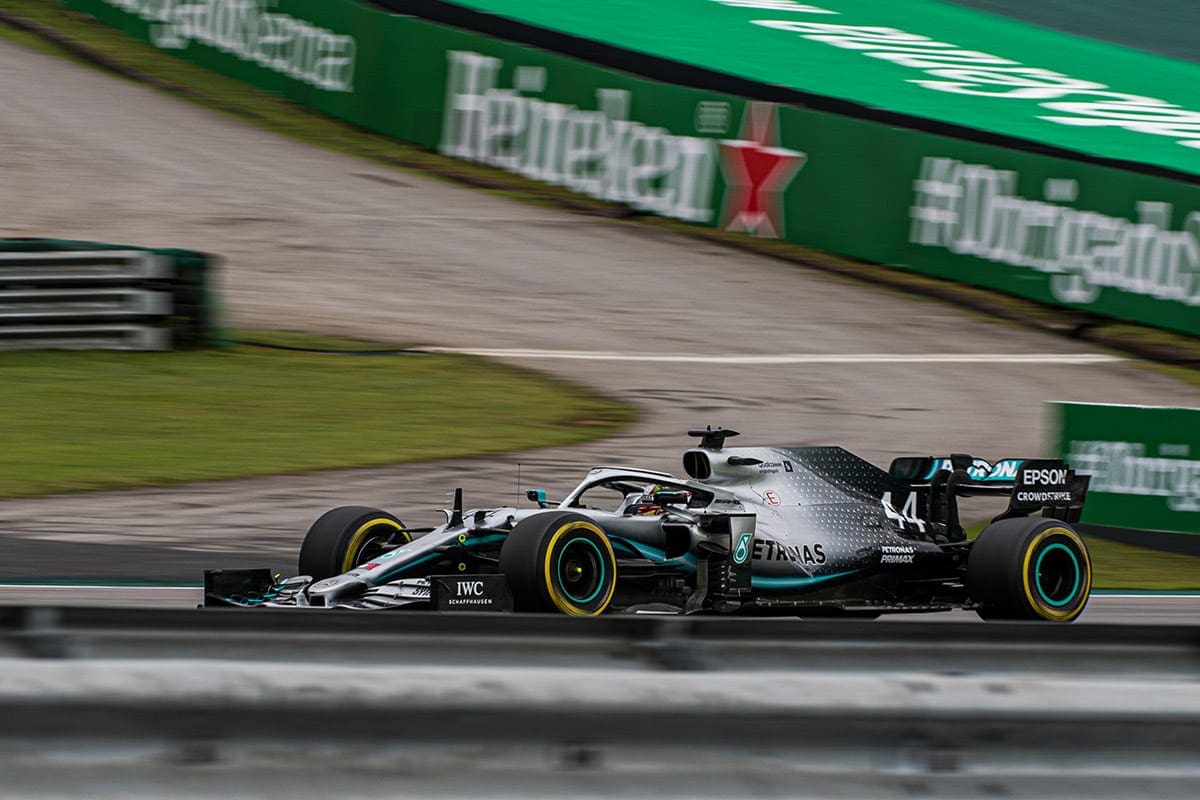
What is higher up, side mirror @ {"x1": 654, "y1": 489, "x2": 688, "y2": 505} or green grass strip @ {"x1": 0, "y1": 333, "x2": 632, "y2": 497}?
side mirror @ {"x1": 654, "y1": 489, "x2": 688, "y2": 505}

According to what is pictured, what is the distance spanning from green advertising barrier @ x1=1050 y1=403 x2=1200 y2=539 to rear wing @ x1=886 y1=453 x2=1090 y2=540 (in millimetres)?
3871

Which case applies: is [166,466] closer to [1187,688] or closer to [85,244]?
[85,244]

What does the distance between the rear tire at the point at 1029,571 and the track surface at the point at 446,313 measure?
4.30 meters

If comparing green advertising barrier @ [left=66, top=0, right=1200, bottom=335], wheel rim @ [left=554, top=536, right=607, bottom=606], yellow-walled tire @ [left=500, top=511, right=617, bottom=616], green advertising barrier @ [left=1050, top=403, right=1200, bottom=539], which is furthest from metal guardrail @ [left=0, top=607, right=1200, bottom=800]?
green advertising barrier @ [left=66, top=0, right=1200, bottom=335]

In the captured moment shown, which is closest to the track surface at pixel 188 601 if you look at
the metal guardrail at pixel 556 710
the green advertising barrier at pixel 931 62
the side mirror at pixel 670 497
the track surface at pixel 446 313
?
the track surface at pixel 446 313

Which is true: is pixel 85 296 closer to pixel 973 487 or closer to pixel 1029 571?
pixel 973 487

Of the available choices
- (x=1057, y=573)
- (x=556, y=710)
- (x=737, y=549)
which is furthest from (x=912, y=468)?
(x=556, y=710)

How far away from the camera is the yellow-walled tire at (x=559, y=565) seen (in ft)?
25.3

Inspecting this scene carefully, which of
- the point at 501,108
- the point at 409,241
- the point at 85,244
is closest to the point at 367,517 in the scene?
the point at 85,244

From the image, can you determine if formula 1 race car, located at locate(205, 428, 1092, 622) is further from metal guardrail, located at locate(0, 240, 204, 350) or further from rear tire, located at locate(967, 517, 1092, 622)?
metal guardrail, located at locate(0, 240, 204, 350)

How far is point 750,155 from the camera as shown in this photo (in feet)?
80.4

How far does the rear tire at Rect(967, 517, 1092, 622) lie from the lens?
8.82 meters

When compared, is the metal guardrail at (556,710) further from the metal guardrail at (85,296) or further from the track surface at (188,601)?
the metal guardrail at (85,296)

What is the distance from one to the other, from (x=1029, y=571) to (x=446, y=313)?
13060 mm
